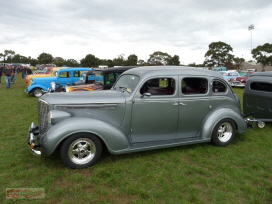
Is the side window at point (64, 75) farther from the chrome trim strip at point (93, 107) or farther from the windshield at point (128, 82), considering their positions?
the chrome trim strip at point (93, 107)

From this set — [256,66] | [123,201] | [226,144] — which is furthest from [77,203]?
[256,66]

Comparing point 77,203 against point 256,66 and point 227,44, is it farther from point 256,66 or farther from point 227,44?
point 256,66

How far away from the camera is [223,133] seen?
17.2 ft

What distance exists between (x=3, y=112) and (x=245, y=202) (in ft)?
29.0

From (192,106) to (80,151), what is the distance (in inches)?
100

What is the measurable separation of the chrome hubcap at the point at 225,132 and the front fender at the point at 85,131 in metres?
2.47

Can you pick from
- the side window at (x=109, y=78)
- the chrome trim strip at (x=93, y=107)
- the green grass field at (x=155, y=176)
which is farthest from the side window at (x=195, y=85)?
the side window at (x=109, y=78)

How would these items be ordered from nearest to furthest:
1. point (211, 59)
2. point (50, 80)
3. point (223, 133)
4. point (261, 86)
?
point (223, 133) < point (261, 86) < point (50, 80) < point (211, 59)

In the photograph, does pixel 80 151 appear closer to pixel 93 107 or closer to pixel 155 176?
pixel 93 107

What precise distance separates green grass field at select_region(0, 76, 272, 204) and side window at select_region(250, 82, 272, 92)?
209 centimetres

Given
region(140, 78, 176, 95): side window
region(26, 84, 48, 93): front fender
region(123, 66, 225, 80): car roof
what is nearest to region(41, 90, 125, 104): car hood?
region(140, 78, 176, 95): side window

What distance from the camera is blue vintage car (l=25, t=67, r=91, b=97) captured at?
40.8 ft

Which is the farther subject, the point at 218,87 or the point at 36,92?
the point at 36,92

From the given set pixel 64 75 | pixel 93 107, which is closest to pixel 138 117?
pixel 93 107
